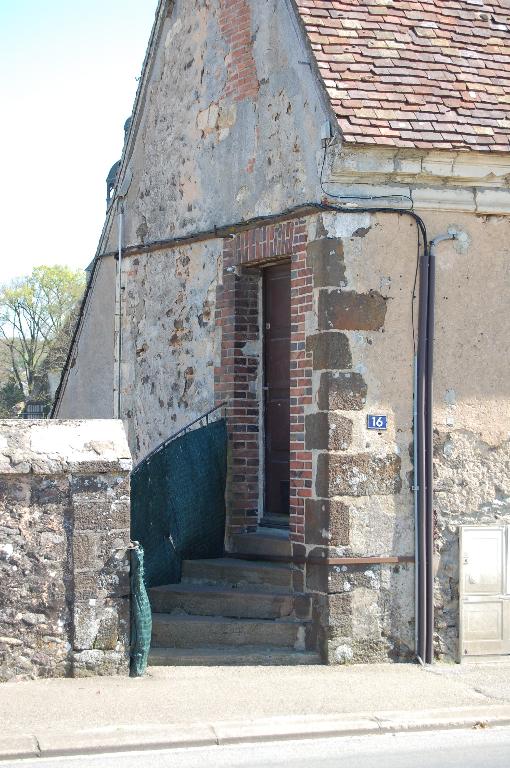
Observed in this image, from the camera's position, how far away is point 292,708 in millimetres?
7586

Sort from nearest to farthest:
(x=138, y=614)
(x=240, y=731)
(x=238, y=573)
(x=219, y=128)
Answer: (x=240, y=731)
(x=138, y=614)
(x=238, y=573)
(x=219, y=128)

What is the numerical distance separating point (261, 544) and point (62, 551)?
99.9 inches

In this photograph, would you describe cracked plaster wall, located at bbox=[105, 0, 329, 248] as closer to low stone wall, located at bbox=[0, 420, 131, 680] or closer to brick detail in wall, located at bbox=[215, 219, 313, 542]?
brick detail in wall, located at bbox=[215, 219, 313, 542]

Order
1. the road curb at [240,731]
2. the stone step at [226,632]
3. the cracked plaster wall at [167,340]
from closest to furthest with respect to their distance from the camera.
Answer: the road curb at [240,731] < the stone step at [226,632] < the cracked plaster wall at [167,340]

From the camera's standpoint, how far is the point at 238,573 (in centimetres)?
1013

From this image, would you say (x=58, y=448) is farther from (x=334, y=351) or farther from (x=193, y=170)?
(x=193, y=170)

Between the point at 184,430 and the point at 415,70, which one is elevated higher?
the point at 415,70

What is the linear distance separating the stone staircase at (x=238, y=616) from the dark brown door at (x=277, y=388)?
18.9 inches

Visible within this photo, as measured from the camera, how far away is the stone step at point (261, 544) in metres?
10.1

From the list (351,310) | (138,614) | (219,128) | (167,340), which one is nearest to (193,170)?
(219,128)

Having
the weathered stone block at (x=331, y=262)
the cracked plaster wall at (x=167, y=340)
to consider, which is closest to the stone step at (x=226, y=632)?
the cracked plaster wall at (x=167, y=340)

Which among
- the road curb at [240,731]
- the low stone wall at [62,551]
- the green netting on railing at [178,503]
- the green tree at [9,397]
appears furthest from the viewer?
the green tree at [9,397]

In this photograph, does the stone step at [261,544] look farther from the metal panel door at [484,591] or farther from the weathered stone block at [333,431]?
the metal panel door at [484,591]

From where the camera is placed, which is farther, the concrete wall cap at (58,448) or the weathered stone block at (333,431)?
the weathered stone block at (333,431)
